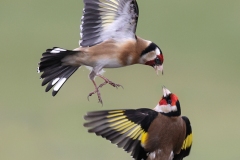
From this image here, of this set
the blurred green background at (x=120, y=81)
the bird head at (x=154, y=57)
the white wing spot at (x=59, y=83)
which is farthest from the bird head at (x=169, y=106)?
the blurred green background at (x=120, y=81)

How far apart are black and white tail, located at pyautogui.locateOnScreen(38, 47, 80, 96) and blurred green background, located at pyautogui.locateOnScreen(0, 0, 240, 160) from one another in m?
6.59

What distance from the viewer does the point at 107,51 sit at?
31.5ft

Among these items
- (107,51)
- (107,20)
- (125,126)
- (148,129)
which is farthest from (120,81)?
(125,126)

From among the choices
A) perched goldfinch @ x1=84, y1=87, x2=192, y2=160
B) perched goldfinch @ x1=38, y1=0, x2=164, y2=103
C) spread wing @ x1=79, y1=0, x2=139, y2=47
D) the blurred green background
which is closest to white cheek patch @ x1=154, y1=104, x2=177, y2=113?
perched goldfinch @ x1=84, y1=87, x2=192, y2=160

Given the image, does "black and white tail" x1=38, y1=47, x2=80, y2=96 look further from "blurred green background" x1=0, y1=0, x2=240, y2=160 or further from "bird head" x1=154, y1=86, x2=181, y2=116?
"blurred green background" x1=0, y1=0, x2=240, y2=160

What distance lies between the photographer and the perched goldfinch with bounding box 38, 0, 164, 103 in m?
9.50

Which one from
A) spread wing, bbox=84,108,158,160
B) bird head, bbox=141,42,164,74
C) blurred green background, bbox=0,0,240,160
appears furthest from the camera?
blurred green background, bbox=0,0,240,160

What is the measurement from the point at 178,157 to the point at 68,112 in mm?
10136

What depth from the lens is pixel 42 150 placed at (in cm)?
1697

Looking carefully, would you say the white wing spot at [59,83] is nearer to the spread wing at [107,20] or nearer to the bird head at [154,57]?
the spread wing at [107,20]

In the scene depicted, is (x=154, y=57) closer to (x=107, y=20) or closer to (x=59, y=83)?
(x=107, y=20)

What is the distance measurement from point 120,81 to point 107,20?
11.6 meters

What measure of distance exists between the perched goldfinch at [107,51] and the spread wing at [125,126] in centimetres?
57
